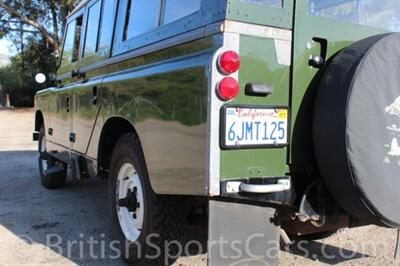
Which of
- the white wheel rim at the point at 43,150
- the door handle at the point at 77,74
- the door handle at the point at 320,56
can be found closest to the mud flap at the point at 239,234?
the door handle at the point at 320,56

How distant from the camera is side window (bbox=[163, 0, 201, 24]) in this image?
10.3 feet

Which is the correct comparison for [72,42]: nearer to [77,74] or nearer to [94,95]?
[77,74]

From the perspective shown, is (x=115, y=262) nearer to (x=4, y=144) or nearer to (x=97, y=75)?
(x=97, y=75)

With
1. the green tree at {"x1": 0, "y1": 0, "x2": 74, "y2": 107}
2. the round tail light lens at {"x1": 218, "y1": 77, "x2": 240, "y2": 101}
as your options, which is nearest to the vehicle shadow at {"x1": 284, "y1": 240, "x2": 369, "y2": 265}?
the round tail light lens at {"x1": 218, "y1": 77, "x2": 240, "y2": 101}

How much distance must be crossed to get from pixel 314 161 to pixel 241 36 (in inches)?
36.8

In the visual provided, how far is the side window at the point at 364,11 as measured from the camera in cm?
332

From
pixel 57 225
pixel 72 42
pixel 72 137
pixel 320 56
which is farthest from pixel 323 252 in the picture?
pixel 72 42

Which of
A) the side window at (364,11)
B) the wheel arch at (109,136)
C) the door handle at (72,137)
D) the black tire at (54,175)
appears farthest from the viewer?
the black tire at (54,175)

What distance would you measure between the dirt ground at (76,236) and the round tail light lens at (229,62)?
6.43 ft

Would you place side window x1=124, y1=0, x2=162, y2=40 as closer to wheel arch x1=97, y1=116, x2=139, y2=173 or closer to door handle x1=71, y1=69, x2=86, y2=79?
wheel arch x1=97, y1=116, x2=139, y2=173

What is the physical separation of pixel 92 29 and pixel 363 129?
3444 mm

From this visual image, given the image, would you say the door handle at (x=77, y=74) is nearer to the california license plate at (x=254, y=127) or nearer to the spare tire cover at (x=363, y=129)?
the california license plate at (x=254, y=127)

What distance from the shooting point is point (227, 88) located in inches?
107

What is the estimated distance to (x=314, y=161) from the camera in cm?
314
